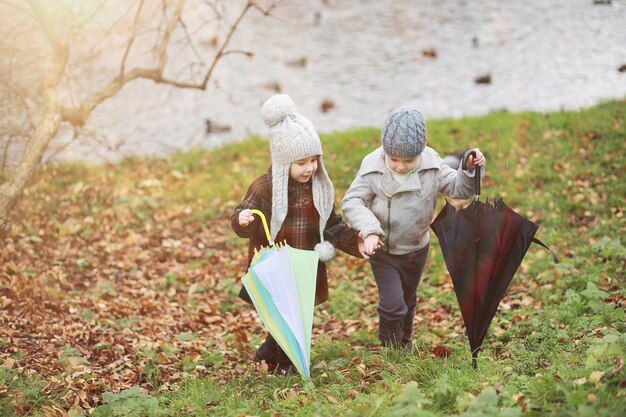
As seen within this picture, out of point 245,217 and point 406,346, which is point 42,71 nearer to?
point 245,217

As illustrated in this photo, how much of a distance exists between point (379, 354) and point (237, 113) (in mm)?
9476

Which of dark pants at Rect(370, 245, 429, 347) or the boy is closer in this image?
the boy

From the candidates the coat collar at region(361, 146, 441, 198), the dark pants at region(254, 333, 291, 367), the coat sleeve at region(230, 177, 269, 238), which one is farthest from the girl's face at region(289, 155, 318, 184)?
the dark pants at region(254, 333, 291, 367)

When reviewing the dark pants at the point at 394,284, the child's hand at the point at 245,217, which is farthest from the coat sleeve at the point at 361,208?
the child's hand at the point at 245,217

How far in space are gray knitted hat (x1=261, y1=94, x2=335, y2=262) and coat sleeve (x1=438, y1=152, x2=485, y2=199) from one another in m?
0.79

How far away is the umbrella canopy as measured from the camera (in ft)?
13.1

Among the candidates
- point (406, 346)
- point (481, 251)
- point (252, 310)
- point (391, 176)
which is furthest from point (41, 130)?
point (481, 251)

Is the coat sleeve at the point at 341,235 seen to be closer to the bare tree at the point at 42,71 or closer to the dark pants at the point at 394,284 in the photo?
the dark pants at the point at 394,284

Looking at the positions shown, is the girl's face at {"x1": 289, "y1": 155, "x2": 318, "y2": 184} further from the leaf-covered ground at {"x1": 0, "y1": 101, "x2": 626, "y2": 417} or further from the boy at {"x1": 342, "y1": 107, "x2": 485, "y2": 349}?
the leaf-covered ground at {"x1": 0, "y1": 101, "x2": 626, "y2": 417}

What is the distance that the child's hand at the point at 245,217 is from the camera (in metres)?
4.10

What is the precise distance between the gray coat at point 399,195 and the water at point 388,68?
8.14 meters

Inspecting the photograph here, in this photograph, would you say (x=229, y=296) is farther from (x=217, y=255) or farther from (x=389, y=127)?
(x=389, y=127)

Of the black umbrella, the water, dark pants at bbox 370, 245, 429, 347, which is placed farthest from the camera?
the water

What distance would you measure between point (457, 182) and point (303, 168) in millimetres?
1018
